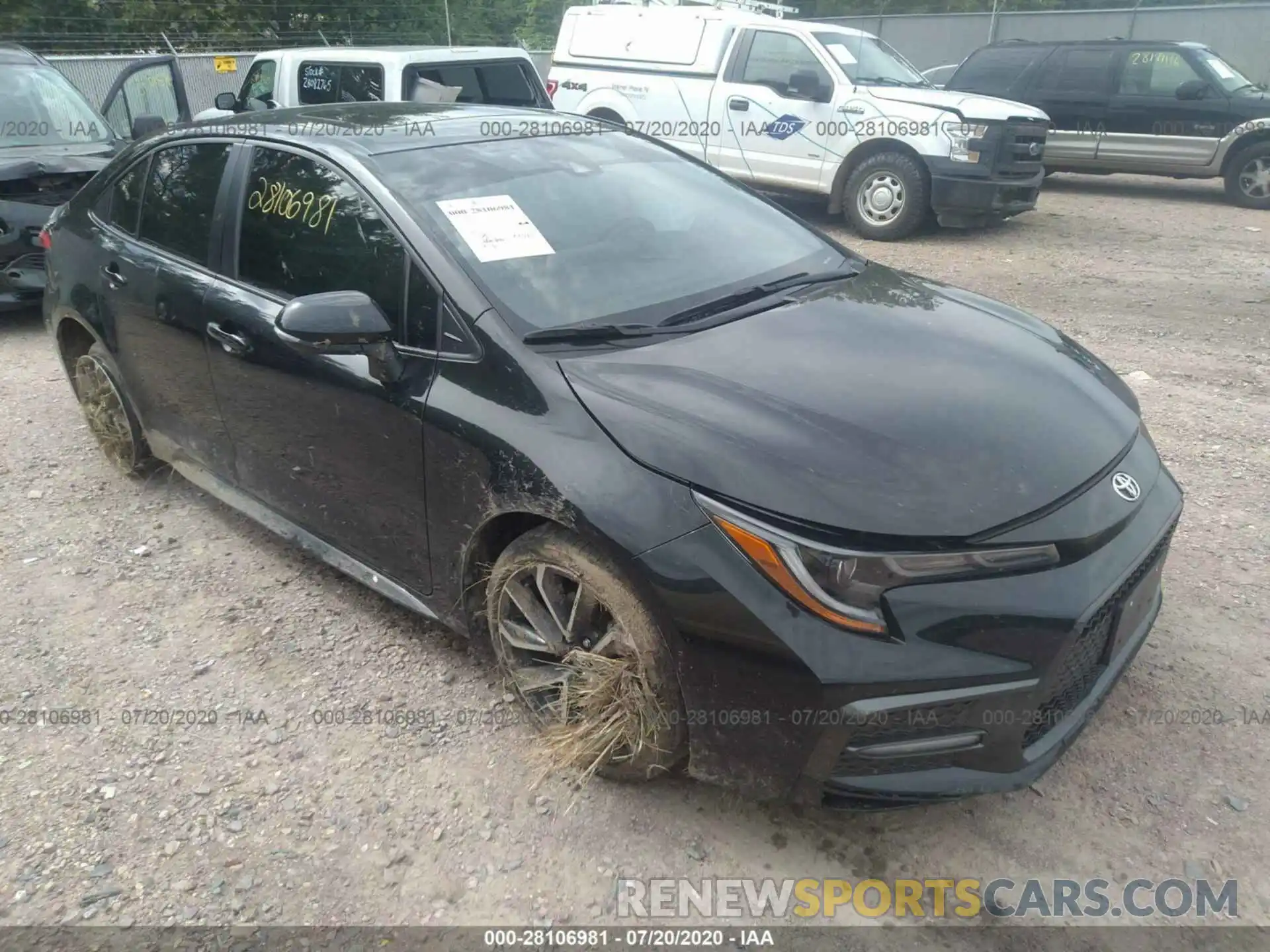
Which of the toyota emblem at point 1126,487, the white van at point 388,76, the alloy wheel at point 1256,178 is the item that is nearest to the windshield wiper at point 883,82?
the white van at point 388,76

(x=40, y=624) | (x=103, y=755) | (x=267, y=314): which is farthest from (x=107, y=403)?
(x=103, y=755)

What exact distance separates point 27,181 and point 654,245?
583cm

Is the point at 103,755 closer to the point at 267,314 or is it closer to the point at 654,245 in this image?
the point at 267,314

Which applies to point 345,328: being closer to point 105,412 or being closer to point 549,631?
point 549,631

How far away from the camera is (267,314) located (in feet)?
10.4

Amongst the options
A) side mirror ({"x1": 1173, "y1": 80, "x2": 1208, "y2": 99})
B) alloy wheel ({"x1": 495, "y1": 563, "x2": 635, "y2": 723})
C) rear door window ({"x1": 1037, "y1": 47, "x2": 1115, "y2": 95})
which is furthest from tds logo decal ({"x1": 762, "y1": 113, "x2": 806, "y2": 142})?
alloy wheel ({"x1": 495, "y1": 563, "x2": 635, "y2": 723})

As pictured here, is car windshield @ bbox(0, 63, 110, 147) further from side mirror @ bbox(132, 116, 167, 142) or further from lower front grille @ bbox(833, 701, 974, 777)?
lower front grille @ bbox(833, 701, 974, 777)

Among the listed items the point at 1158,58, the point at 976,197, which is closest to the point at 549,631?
the point at 976,197

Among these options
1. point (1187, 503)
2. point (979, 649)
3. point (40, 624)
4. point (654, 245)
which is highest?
point (654, 245)

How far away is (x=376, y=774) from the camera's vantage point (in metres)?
2.68

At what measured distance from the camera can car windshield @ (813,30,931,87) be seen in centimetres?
944

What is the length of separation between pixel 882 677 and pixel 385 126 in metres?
2.57

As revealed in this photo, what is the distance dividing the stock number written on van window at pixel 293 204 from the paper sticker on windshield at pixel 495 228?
0.44m
